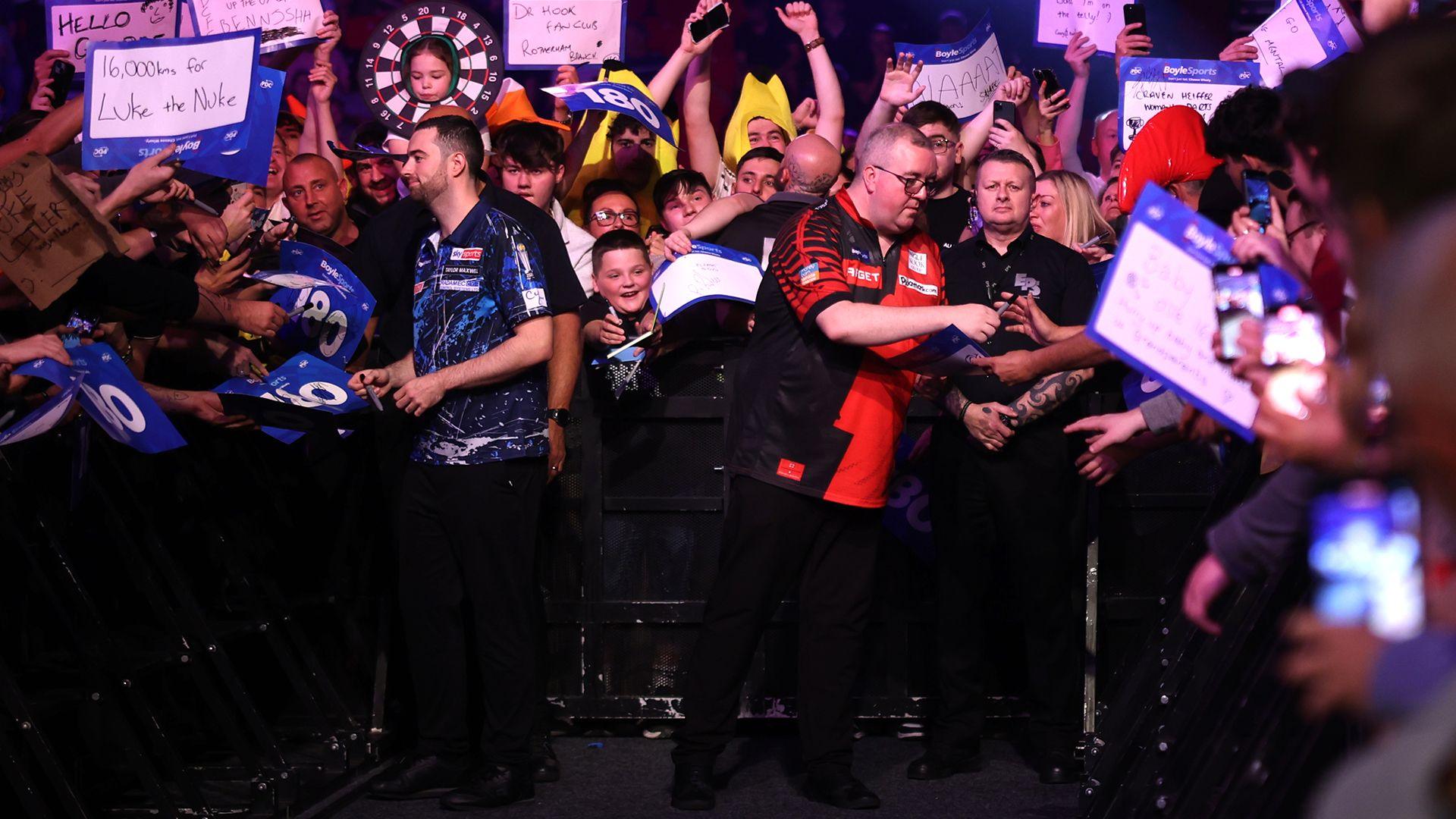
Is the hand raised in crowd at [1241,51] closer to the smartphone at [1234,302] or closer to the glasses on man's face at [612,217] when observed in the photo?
the glasses on man's face at [612,217]

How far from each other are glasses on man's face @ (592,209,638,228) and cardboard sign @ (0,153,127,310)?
2.25 meters

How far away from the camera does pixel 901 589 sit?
4.97m

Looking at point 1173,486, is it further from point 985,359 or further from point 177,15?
point 177,15

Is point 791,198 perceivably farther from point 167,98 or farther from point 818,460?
point 167,98

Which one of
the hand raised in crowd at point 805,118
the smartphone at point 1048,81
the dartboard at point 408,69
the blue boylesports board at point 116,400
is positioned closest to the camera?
the blue boylesports board at point 116,400

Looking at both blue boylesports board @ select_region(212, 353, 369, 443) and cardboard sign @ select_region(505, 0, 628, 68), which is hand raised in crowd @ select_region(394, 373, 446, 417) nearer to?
blue boylesports board @ select_region(212, 353, 369, 443)

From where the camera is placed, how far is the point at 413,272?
14.7 feet

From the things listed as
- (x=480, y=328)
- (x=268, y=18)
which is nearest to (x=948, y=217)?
(x=480, y=328)

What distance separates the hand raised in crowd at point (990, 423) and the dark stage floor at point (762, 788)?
107 cm

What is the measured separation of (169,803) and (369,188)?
2999mm

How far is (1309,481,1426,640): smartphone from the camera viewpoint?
1.14 meters

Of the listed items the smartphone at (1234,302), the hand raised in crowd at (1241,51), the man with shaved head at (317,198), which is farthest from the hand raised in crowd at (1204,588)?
the hand raised in crowd at (1241,51)

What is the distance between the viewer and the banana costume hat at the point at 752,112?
6.51 m

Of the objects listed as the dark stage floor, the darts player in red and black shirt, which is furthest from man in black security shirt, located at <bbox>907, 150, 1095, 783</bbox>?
the darts player in red and black shirt
